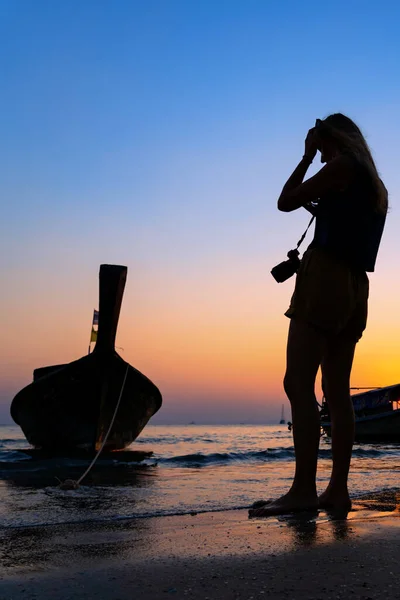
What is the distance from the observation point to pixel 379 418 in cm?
2520

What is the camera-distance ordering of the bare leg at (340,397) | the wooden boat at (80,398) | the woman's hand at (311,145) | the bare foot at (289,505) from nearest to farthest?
the bare foot at (289,505), the bare leg at (340,397), the woman's hand at (311,145), the wooden boat at (80,398)

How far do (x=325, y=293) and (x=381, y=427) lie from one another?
946 inches

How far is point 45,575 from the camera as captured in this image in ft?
4.99

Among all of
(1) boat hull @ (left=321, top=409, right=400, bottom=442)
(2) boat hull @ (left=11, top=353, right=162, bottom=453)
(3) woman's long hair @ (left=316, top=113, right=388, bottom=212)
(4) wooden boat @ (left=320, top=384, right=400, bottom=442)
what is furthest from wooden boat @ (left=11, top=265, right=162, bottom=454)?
(1) boat hull @ (left=321, top=409, right=400, bottom=442)

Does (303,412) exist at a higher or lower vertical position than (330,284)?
lower

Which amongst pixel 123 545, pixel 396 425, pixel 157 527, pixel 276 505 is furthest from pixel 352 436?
pixel 396 425

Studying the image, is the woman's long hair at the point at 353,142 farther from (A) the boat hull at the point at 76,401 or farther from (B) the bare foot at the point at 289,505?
(A) the boat hull at the point at 76,401

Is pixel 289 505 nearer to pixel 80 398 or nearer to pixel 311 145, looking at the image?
pixel 311 145

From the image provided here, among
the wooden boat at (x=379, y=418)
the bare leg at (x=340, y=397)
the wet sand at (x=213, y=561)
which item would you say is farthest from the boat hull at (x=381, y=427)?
the wet sand at (x=213, y=561)

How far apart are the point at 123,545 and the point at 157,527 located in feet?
1.81

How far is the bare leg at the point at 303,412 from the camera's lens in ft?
9.18

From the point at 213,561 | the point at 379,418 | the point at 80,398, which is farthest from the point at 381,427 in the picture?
the point at 213,561

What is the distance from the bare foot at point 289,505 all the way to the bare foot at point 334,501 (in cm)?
9

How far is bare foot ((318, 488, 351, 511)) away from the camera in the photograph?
→ 2898mm
